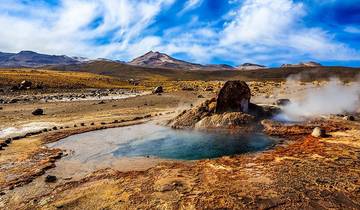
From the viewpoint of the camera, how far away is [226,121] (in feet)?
80.4

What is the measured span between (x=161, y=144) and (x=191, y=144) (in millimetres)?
1672

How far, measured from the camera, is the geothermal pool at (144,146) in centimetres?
1681

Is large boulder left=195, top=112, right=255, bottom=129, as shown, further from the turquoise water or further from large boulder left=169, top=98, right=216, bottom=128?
the turquoise water

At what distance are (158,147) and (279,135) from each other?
277 inches

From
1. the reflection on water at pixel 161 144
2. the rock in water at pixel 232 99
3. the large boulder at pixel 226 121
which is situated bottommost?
the reflection on water at pixel 161 144

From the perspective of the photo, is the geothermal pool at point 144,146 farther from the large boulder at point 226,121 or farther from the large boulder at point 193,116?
the large boulder at point 226,121

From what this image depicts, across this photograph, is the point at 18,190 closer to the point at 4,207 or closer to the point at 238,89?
the point at 4,207

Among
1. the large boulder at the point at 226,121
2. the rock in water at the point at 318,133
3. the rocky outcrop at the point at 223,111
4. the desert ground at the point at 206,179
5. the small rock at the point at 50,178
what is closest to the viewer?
the desert ground at the point at 206,179

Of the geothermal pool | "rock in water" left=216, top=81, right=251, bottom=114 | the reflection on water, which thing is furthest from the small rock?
"rock in water" left=216, top=81, right=251, bottom=114

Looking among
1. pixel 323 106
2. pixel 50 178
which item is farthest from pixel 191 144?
pixel 323 106

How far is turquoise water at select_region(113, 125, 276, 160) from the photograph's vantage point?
18.0 m

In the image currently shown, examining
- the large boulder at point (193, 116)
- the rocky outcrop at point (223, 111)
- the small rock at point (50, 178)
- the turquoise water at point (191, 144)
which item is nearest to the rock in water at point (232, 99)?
the rocky outcrop at point (223, 111)

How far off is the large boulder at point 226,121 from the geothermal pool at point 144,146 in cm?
142

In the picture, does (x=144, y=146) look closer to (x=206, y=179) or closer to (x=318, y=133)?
(x=206, y=179)
